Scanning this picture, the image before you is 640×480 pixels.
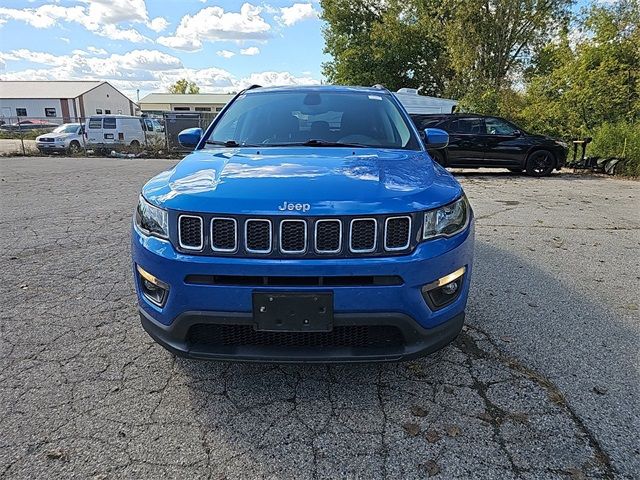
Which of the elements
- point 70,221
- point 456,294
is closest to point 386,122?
point 456,294

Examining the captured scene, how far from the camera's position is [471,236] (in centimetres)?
244

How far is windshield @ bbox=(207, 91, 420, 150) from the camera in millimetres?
3277

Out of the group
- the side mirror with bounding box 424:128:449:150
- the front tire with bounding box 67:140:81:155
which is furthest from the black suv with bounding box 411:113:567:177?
the front tire with bounding box 67:140:81:155

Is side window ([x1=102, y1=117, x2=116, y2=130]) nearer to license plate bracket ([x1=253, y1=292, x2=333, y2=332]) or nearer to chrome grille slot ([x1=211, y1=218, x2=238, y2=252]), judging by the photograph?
chrome grille slot ([x1=211, y1=218, x2=238, y2=252])

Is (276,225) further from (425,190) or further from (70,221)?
(70,221)

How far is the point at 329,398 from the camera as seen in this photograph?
7.91ft

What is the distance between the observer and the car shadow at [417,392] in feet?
6.97

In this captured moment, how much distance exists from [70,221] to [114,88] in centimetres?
7129

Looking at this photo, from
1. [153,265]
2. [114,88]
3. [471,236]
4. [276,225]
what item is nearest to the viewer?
[276,225]

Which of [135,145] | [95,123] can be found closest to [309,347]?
[135,145]

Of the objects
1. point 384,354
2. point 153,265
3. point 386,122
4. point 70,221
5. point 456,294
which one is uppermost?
point 386,122

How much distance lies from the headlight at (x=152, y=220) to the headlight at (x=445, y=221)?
4.17 feet

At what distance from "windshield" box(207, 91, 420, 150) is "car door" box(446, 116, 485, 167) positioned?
31.7 feet

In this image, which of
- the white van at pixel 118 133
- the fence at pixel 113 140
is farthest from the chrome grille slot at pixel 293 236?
the white van at pixel 118 133
